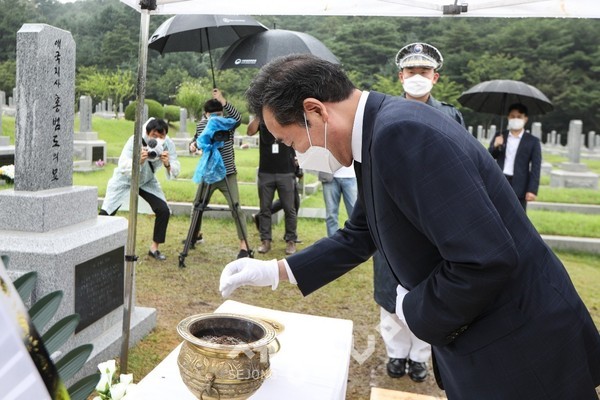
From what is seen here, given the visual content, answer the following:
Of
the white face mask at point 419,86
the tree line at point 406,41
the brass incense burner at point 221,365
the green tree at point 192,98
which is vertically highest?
the tree line at point 406,41

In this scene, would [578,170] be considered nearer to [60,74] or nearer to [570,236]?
[570,236]

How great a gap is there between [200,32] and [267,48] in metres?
0.78

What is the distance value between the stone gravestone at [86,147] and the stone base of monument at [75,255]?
10809 mm

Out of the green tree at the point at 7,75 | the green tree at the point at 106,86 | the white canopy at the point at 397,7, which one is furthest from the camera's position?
the green tree at the point at 106,86

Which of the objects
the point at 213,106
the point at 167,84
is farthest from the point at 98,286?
the point at 167,84

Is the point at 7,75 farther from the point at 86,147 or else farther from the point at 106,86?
the point at 86,147

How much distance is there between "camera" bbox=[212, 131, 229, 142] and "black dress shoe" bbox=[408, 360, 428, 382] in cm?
299

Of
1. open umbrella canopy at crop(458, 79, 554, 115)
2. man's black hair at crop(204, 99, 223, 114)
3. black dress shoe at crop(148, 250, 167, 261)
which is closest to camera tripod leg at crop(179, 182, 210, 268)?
black dress shoe at crop(148, 250, 167, 261)

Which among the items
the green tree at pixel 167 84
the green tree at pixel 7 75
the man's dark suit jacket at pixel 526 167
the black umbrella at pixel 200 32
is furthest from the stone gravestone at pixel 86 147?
the green tree at pixel 167 84

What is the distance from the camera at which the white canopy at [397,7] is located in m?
2.86

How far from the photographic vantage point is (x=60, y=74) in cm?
332

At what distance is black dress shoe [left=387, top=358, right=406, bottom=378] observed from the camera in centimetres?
321

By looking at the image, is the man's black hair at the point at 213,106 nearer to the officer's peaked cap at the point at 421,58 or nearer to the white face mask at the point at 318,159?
the officer's peaked cap at the point at 421,58

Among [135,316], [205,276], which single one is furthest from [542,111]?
[135,316]
